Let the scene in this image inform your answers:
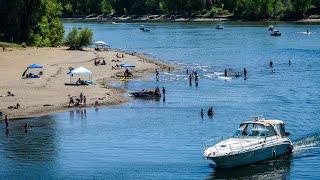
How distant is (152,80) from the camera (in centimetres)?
11344

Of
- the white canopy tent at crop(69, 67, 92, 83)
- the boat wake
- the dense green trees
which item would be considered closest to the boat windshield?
the boat wake

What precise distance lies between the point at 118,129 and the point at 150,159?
563 inches

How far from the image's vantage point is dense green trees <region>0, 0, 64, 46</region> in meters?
162

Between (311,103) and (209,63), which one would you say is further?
(209,63)

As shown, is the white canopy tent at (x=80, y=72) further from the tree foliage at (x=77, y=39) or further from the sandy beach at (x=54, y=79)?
the tree foliage at (x=77, y=39)

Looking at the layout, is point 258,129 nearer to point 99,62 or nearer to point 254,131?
point 254,131

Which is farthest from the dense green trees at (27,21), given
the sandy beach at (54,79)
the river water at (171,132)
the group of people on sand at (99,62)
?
the river water at (171,132)

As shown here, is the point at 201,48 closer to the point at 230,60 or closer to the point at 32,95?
the point at 230,60

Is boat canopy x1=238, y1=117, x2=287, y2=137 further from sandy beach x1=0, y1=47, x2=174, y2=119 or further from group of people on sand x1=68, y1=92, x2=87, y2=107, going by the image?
group of people on sand x1=68, y1=92, x2=87, y2=107

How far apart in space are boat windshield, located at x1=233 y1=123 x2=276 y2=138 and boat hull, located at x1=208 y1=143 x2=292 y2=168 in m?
1.35

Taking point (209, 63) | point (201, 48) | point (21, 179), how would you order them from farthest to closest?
point (201, 48), point (209, 63), point (21, 179)

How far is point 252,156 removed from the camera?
5859cm

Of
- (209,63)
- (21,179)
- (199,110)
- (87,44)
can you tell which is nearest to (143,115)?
(199,110)

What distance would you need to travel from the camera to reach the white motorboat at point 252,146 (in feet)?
187
